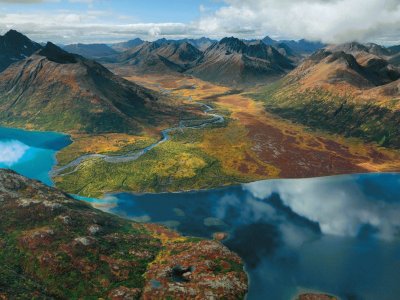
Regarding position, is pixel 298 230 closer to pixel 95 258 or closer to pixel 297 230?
pixel 297 230

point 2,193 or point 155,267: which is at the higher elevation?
point 2,193

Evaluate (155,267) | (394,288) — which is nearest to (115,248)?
(155,267)

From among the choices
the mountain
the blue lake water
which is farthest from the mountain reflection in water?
the mountain

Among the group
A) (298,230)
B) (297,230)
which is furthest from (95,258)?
(298,230)

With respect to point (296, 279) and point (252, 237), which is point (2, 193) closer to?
point (252, 237)

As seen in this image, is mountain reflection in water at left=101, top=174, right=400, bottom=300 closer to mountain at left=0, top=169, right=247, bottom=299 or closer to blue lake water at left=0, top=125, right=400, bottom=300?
blue lake water at left=0, top=125, right=400, bottom=300

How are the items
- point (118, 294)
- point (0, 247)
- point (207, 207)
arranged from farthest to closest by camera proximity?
point (207, 207), point (0, 247), point (118, 294)

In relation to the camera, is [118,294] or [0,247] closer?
[118,294]

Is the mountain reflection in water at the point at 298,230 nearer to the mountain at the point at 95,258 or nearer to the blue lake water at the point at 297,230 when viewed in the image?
the blue lake water at the point at 297,230
